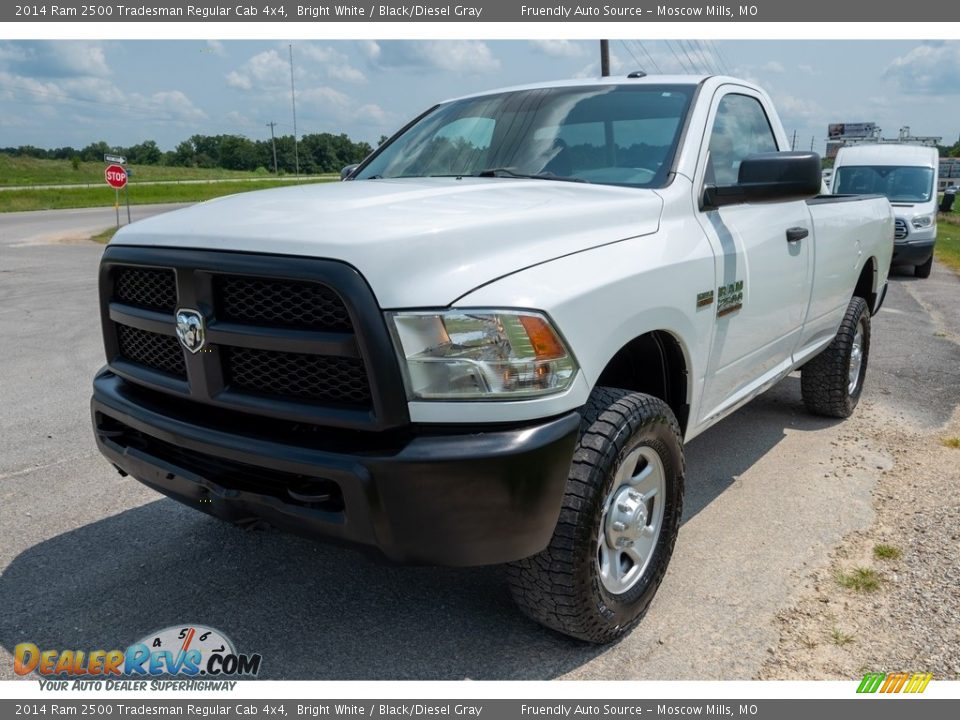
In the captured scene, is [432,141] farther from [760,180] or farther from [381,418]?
[381,418]

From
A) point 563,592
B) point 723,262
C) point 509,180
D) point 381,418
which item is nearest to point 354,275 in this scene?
point 381,418

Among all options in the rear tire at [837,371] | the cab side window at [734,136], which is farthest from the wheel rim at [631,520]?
the rear tire at [837,371]

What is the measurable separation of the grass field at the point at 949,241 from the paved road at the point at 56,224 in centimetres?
2086

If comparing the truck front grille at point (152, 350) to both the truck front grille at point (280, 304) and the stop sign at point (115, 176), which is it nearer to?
the truck front grille at point (280, 304)

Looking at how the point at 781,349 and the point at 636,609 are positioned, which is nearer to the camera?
the point at 636,609

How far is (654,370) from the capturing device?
300cm

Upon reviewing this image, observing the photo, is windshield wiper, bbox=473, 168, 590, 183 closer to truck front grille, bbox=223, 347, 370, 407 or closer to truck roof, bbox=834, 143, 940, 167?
truck front grille, bbox=223, 347, 370, 407

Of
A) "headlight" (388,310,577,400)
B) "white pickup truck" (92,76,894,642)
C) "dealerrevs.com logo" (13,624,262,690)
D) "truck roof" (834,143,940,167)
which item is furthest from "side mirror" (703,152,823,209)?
"truck roof" (834,143,940,167)

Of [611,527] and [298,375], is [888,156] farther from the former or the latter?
[298,375]

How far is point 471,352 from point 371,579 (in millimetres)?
1369

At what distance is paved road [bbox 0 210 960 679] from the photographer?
2621 millimetres

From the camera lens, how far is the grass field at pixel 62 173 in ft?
185
